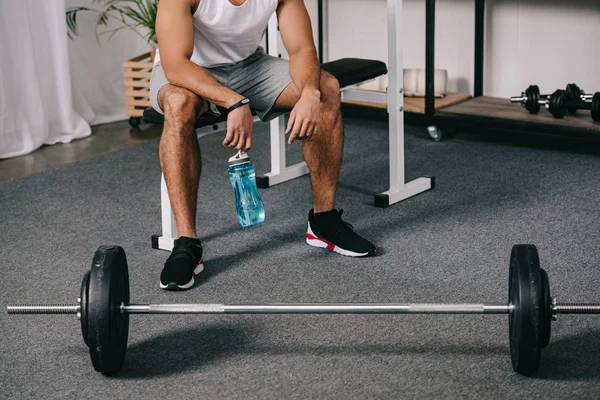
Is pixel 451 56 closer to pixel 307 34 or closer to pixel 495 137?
pixel 495 137

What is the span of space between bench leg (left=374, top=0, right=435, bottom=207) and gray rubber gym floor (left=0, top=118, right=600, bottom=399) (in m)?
0.04

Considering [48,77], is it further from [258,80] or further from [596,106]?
[596,106]

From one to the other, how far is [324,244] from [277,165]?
687 millimetres

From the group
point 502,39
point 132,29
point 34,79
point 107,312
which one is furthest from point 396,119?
point 132,29

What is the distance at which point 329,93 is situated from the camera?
220 cm

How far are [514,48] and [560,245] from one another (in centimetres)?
143

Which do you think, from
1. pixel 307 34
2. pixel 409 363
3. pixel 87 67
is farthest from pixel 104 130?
pixel 409 363

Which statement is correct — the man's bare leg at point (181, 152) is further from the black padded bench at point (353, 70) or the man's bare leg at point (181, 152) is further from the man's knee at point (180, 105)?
the black padded bench at point (353, 70)

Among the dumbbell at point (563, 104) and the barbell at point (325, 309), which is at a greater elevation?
the dumbbell at point (563, 104)

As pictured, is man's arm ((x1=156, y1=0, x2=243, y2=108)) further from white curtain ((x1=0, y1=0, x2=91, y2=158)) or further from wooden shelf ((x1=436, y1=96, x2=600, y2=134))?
white curtain ((x1=0, y1=0, x2=91, y2=158))

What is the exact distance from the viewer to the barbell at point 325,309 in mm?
1415

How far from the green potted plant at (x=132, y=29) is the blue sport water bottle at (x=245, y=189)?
1660mm

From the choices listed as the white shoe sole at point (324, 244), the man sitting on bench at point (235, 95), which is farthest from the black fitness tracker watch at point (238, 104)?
the white shoe sole at point (324, 244)

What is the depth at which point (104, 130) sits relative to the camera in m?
3.76
